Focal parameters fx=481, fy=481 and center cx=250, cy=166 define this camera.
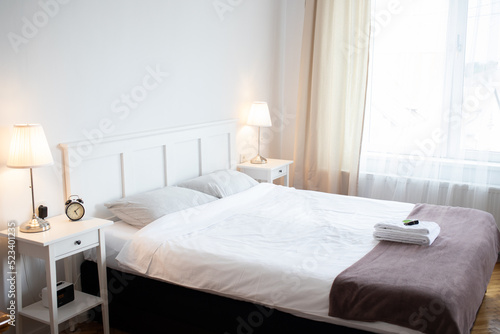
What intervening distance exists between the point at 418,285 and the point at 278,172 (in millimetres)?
2428

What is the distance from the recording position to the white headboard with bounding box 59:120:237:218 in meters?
2.86

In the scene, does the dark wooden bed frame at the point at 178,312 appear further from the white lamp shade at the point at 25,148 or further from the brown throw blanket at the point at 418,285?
the white lamp shade at the point at 25,148

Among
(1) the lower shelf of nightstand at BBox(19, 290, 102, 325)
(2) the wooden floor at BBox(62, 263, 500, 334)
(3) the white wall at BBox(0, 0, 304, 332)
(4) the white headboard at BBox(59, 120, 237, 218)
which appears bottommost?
(2) the wooden floor at BBox(62, 263, 500, 334)

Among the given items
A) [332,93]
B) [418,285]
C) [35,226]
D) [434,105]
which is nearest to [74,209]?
[35,226]

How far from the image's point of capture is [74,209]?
104 inches

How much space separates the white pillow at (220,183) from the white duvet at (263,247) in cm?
13

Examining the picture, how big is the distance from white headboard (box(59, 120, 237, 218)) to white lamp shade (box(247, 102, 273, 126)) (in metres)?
0.20

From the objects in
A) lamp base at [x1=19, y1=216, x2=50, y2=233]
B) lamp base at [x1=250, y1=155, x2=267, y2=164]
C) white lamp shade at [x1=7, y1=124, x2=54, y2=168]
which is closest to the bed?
lamp base at [x1=19, y1=216, x2=50, y2=233]

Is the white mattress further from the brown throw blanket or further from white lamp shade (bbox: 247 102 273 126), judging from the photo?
white lamp shade (bbox: 247 102 273 126)

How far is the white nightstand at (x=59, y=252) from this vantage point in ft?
7.65

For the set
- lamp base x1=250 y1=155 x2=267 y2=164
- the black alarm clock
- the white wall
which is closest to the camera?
the white wall

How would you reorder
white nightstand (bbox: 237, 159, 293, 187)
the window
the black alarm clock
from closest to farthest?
1. the black alarm clock
2. the window
3. white nightstand (bbox: 237, 159, 293, 187)

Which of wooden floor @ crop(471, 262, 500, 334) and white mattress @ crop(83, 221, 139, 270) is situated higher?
white mattress @ crop(83, 221, 139, 270)

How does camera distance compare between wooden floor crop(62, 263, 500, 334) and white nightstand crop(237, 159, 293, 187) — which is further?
white nightstand crop(237, 159, 293, 187)
